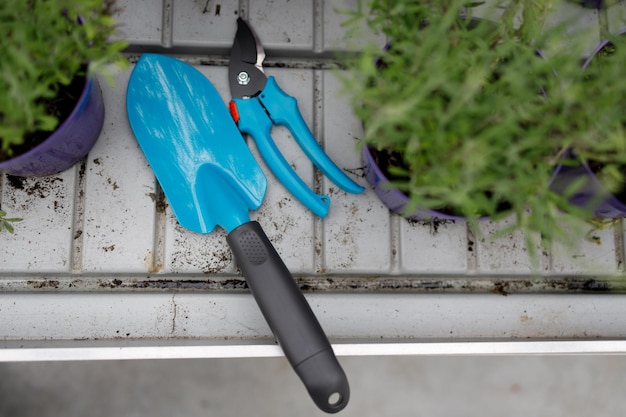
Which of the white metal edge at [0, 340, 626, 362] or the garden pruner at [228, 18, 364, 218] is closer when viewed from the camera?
the white metal edge at [0, 340, 626, 362]

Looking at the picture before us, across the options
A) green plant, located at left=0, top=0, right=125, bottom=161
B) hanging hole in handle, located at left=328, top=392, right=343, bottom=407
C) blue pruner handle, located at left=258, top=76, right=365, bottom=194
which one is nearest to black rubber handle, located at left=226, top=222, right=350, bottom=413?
hanging hole in handle, located at left=328, top=392, right=343, bottom=407

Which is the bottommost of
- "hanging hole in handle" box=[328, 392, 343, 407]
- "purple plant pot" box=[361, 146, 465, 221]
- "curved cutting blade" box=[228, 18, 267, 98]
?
"hanging hole in handle" box=[328, 392, 343, 407]

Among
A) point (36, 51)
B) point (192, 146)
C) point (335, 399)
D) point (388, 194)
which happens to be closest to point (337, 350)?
point (335, 399)

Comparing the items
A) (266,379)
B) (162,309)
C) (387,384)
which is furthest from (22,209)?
(387,384)

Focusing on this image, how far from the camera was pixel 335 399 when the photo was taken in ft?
1.95

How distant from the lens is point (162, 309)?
2.13ft

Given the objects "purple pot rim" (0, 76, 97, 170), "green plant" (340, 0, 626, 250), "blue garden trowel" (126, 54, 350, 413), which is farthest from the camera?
"blue garden trowel" (126, 54, 350, 413)

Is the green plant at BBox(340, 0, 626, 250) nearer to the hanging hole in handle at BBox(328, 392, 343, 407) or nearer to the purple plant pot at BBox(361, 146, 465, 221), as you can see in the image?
the purple plant pot at BBox(361, 146, 465, 221)

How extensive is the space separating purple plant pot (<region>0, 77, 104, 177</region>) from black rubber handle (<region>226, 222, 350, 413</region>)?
0.20m

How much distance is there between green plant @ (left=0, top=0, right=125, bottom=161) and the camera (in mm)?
410

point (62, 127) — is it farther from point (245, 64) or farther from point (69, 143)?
point (245, 64)

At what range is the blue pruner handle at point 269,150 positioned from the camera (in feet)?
2.14

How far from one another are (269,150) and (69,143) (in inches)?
8.8

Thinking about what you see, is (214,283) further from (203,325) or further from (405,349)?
(405,349)
